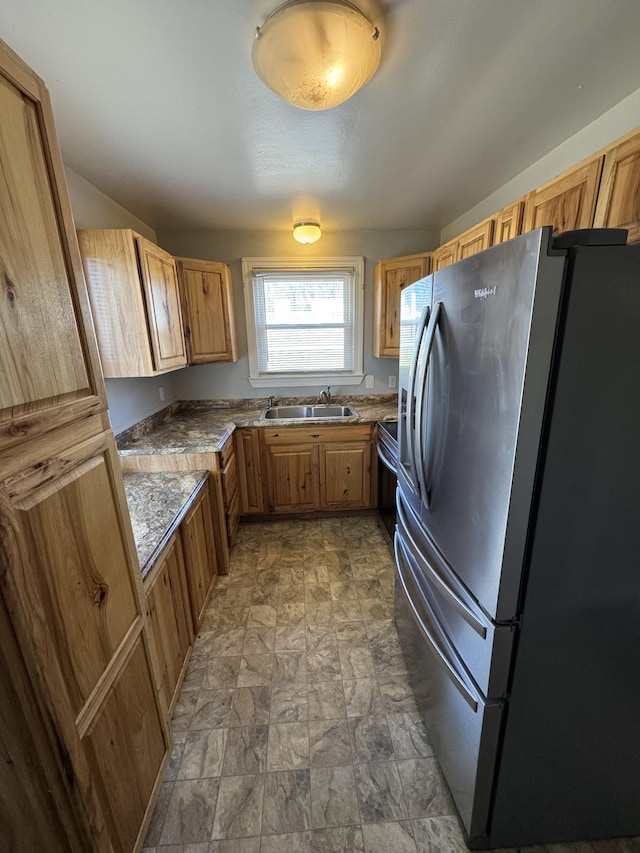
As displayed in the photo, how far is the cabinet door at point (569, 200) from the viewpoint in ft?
4.01

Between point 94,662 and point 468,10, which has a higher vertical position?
point 468,10

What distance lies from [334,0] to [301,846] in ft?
8.31

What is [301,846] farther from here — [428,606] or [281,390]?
[281,390]

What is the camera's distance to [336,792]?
3.94 ft

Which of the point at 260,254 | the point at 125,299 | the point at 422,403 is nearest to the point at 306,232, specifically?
the point at 260,254

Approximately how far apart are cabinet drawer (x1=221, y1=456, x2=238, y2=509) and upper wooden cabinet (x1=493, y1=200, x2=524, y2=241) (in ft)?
7.08

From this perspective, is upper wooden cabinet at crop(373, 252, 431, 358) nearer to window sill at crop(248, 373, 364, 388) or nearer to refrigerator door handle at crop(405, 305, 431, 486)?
window sill at crop(248, 373, 364, 388)

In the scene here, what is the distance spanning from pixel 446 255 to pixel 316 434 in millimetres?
1680

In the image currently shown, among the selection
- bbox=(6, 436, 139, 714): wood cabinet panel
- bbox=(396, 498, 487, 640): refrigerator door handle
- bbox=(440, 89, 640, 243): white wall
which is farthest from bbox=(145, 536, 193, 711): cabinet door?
bbox=(440, 89, 640, 243): white wall

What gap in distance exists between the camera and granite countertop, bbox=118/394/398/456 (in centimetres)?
222

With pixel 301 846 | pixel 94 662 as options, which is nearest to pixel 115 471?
pixel 94 662

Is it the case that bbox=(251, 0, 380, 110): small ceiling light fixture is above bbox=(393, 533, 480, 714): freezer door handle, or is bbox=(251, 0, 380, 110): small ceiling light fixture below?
above

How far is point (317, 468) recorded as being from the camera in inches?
114

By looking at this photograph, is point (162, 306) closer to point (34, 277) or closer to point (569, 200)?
point (34, 277)
